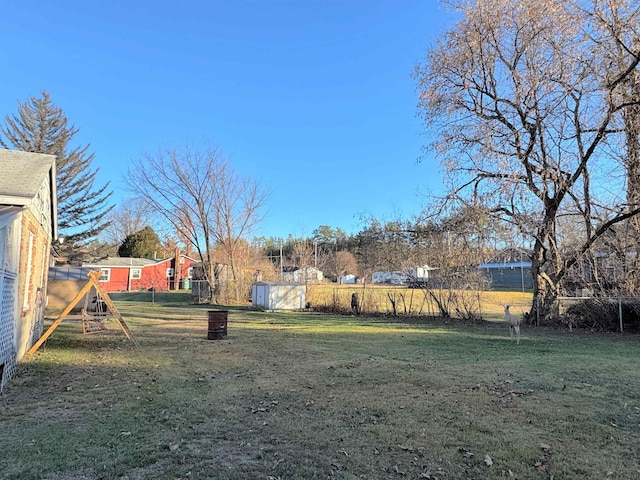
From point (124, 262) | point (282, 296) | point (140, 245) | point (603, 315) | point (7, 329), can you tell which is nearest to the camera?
point (7, 329)

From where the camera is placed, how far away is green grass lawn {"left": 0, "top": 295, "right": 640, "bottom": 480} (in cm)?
330

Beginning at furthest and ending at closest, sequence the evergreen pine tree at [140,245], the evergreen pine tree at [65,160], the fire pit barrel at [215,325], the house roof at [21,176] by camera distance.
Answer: the evergreen pine tree at [140,245]
the evergreen pine tree at [65,160]
the fire pit barrel at [215,325]
the house roof at [21,176]

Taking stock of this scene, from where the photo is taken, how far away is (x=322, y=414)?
15.3ft

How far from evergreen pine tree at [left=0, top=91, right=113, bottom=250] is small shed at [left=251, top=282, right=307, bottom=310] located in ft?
59.3

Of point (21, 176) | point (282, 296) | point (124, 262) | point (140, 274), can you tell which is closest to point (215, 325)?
point (21, 176)

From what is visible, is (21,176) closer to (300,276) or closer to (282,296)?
(282,296)

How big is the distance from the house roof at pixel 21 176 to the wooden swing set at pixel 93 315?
256 centimetres

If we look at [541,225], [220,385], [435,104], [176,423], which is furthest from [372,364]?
[435,104]

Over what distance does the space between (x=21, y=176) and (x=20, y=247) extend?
1.26m

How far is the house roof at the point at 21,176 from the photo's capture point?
20.3 feet

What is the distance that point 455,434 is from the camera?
13.1 ft

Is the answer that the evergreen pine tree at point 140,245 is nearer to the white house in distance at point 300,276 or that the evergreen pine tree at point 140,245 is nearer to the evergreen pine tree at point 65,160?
the evergreen pine tree at point 65,160

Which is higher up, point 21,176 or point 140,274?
point 21,176

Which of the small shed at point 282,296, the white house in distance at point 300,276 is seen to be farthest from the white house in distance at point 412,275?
the white house in distance at point 300,276
